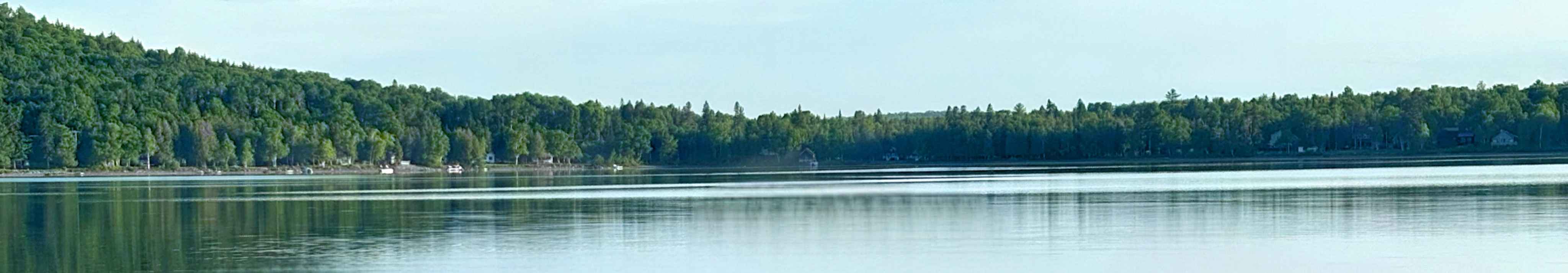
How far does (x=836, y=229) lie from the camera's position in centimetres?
3591

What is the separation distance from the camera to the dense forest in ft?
506

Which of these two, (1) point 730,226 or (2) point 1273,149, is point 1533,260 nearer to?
(1) point 730,226

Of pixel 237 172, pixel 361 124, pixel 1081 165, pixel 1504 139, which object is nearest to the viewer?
pixel 1081 165

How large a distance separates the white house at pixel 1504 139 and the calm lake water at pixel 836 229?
106 metres

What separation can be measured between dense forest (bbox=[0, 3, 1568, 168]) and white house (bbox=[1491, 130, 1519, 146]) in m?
0.16

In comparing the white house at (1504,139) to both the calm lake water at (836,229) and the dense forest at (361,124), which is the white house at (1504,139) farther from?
the calm lake water at (836,229)

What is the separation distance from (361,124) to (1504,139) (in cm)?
10525

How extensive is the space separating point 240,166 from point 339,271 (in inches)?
5348

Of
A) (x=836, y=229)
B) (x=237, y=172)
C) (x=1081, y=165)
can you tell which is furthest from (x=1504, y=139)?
(x=836, y=229)

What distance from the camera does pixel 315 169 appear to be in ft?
518

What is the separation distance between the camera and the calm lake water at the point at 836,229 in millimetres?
27406

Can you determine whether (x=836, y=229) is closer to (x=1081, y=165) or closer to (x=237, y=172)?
(x=1081, y=165)

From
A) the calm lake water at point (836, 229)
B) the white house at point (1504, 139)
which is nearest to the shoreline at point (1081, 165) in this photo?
the white house at point (1504, 139)

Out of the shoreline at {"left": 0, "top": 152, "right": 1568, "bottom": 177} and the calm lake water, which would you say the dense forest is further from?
the calm lake water
